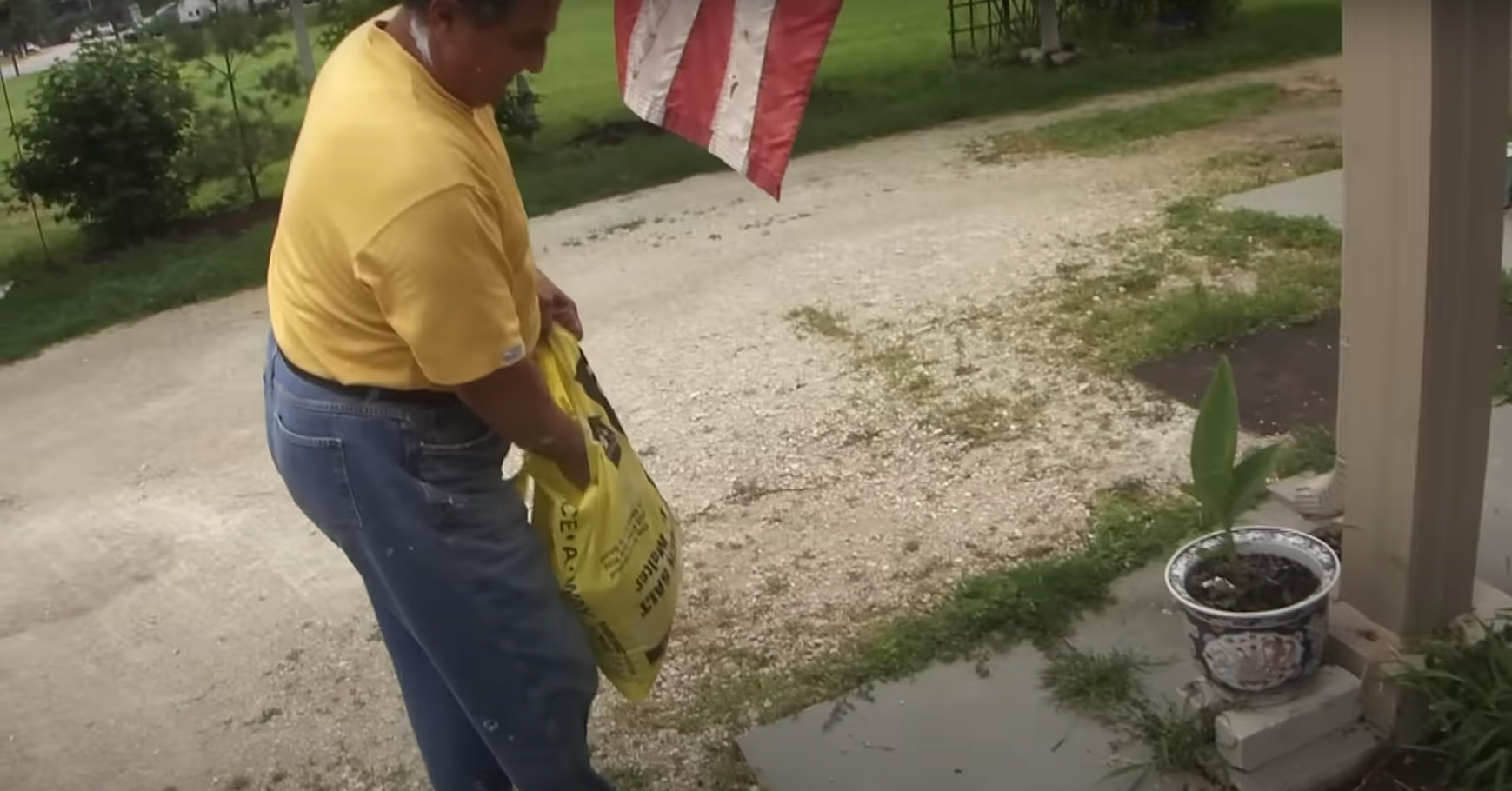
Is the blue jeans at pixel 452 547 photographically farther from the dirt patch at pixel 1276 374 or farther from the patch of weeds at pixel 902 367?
the patch of weeds at pixel 902 367

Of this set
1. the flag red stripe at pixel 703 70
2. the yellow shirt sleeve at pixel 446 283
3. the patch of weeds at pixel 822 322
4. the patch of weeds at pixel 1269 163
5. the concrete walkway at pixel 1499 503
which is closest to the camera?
the yellow shirt sleeve at pixel 446 283

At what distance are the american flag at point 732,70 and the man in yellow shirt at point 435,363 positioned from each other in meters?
0.39

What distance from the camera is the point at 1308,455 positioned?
3.67 metres

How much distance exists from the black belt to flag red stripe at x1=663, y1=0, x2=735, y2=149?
0.62 meters

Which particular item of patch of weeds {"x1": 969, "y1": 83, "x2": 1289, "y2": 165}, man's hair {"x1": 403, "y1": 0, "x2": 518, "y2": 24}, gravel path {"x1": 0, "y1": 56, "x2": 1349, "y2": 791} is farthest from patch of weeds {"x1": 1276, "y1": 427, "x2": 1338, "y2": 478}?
patch of weeds {"x1": 969, "y1": 83, "x2": 1289, "y2": 165}

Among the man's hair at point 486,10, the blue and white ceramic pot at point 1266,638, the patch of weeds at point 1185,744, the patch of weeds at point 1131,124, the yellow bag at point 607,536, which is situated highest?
the man's hair at point 486,10

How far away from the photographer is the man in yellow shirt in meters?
1.79

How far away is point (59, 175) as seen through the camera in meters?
7.91

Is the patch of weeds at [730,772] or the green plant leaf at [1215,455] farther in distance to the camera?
the patch of weeds at [730,772]

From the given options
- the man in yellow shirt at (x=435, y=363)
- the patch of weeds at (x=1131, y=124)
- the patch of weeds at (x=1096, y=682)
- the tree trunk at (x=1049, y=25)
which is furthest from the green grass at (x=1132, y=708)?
the tree trunk at (x=1049, y=25)

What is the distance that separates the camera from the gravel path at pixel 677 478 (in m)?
3.31

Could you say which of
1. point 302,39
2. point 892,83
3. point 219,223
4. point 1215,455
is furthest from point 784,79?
point 892,83

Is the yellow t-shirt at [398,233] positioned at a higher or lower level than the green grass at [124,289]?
higher

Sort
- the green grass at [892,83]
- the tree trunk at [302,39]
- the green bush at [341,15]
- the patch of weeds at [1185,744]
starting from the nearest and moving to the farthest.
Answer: the patch of weeds at [1185,744] → the green bush at [341,15] → the green grass at [892,83] → the tree trunk at [302,39]
